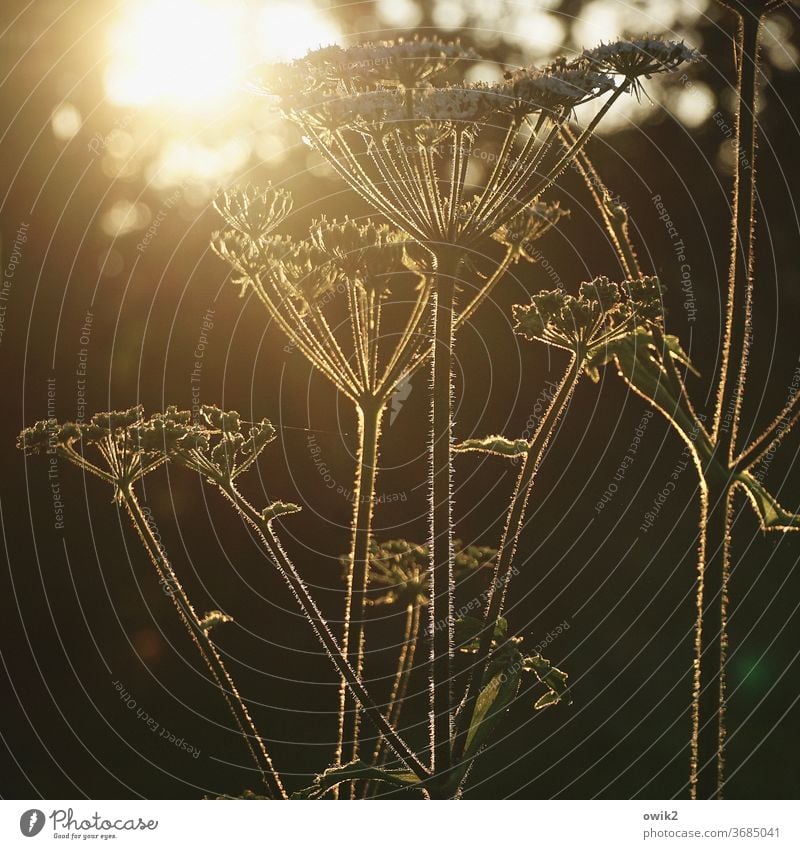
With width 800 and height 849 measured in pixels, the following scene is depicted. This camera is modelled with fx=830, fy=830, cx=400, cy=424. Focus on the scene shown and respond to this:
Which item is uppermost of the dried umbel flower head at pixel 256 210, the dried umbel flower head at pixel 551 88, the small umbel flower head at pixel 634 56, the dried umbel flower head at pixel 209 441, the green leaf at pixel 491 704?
the small umbel flower head at pixel 634 56

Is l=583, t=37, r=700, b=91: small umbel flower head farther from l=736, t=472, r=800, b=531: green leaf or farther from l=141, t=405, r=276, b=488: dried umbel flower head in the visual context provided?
l=141, t=405, r=276, b=488: dried umbel flower head

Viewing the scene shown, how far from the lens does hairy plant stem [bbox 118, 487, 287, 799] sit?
6.01ft

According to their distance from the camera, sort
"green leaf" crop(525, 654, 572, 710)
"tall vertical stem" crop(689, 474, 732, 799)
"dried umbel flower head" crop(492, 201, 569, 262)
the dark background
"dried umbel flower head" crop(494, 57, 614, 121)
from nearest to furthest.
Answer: "dried umbel flower head" crop(494, 57, 614, 121) < "tall vertical stem" crop(689, 474, 732, 799) < "green leaf" crop(525, 654, 572, 710) < "dried umbel flower head" crop(492, 201, 569, 262) < the dark background

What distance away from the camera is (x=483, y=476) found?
7.82 ft

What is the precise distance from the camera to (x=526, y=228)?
2000 millimetres

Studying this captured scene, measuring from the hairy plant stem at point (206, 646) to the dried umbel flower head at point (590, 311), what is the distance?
3.12 ft

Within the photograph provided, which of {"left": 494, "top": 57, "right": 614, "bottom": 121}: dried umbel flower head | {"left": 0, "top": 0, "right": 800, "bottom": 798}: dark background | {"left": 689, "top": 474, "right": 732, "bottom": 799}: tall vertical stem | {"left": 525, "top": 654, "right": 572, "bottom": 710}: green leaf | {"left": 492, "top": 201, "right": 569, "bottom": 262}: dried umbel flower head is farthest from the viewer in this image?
{"left": 0, "top": 0, "right": 800, "bottom": 798}: dark background

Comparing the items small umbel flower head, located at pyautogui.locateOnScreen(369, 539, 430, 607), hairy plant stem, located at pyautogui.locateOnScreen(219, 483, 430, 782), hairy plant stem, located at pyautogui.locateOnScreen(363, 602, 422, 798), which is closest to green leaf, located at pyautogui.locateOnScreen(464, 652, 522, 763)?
hairy plant stem, located at pyautogui.locateOnScreen(219, 483, 430, 782)

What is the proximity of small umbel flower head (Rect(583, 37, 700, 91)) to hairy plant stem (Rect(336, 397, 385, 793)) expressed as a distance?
0.86 meters

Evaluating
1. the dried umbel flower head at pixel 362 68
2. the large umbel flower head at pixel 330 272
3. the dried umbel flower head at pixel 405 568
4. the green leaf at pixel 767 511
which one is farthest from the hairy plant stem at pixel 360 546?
the green leaf at pixel 767 511

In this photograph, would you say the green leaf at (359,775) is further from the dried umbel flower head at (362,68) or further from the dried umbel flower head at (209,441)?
the dried umbel flower head at (362,68)

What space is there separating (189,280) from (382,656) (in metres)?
1.18

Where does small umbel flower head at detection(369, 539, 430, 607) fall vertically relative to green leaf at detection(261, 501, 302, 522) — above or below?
below

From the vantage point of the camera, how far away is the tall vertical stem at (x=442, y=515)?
1.74 m
